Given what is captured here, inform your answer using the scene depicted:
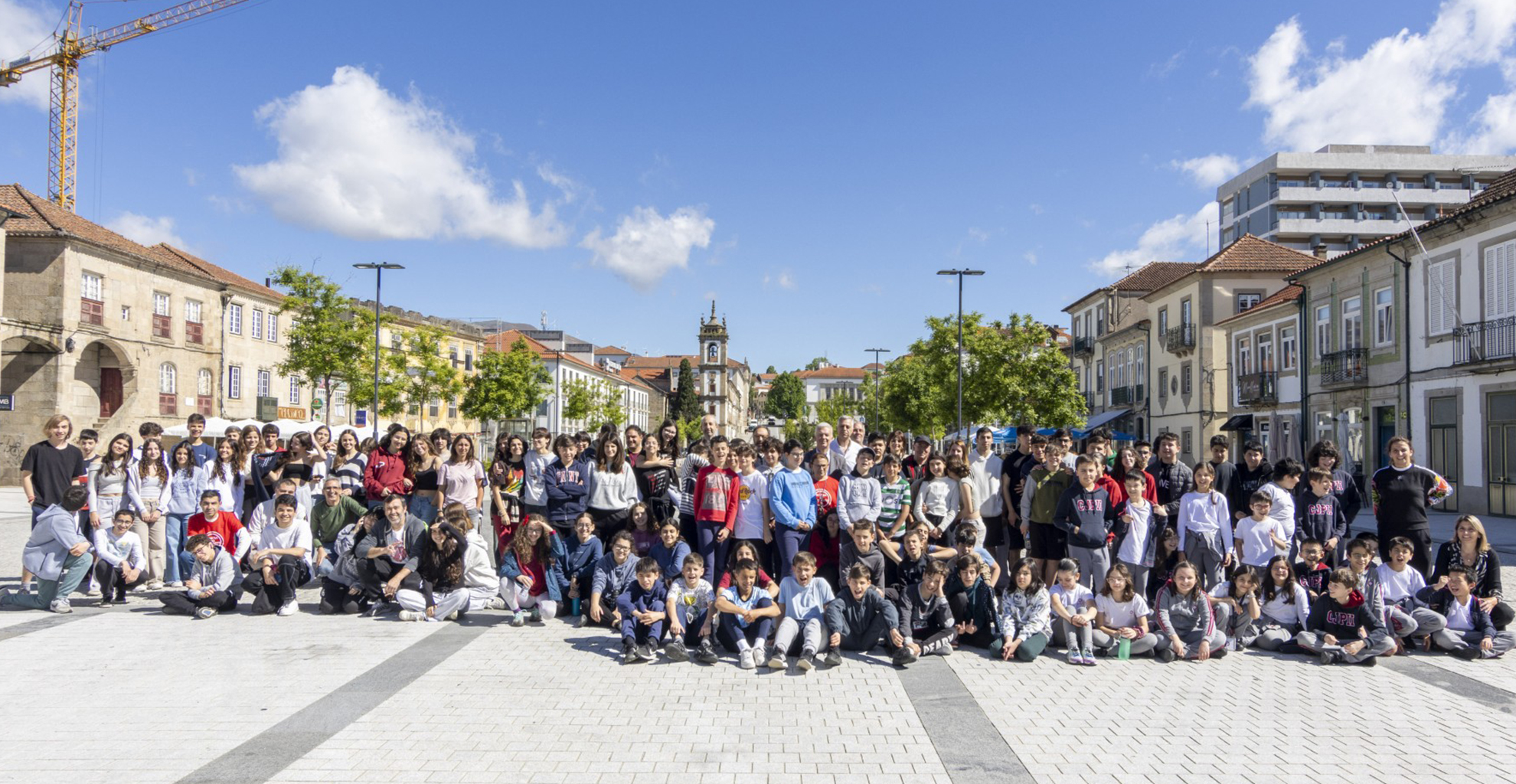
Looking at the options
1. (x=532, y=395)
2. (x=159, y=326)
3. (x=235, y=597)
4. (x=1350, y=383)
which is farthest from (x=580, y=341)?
(x=235, y=597)

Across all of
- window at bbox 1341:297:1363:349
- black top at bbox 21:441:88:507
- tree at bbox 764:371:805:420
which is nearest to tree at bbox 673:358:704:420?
tree at bbox 764:371:805:420

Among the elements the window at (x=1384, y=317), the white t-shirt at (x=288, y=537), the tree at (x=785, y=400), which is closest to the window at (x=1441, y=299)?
the window at (x=1384, y=317)

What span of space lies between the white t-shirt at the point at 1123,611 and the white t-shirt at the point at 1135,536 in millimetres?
613

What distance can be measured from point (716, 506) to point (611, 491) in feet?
4.14

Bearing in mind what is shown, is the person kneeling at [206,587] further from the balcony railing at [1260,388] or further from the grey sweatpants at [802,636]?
the balcony railing at [1260,388]

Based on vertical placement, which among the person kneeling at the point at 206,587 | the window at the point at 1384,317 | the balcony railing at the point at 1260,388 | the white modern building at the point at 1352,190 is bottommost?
the person kneeling at the point at 206,587

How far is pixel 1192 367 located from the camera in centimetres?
4088

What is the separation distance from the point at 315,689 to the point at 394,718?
1.04m

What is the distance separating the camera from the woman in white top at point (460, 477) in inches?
420

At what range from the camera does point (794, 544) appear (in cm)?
936

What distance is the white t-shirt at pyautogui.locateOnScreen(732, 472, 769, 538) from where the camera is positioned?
9.59m

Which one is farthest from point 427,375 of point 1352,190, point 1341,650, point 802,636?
point 1352,190

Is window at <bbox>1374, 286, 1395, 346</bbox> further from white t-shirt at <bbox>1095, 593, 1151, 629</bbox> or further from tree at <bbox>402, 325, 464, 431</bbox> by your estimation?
tree at <bbox>402, 325, 464, 431</bbox>

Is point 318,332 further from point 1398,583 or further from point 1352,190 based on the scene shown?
point 1352,190
